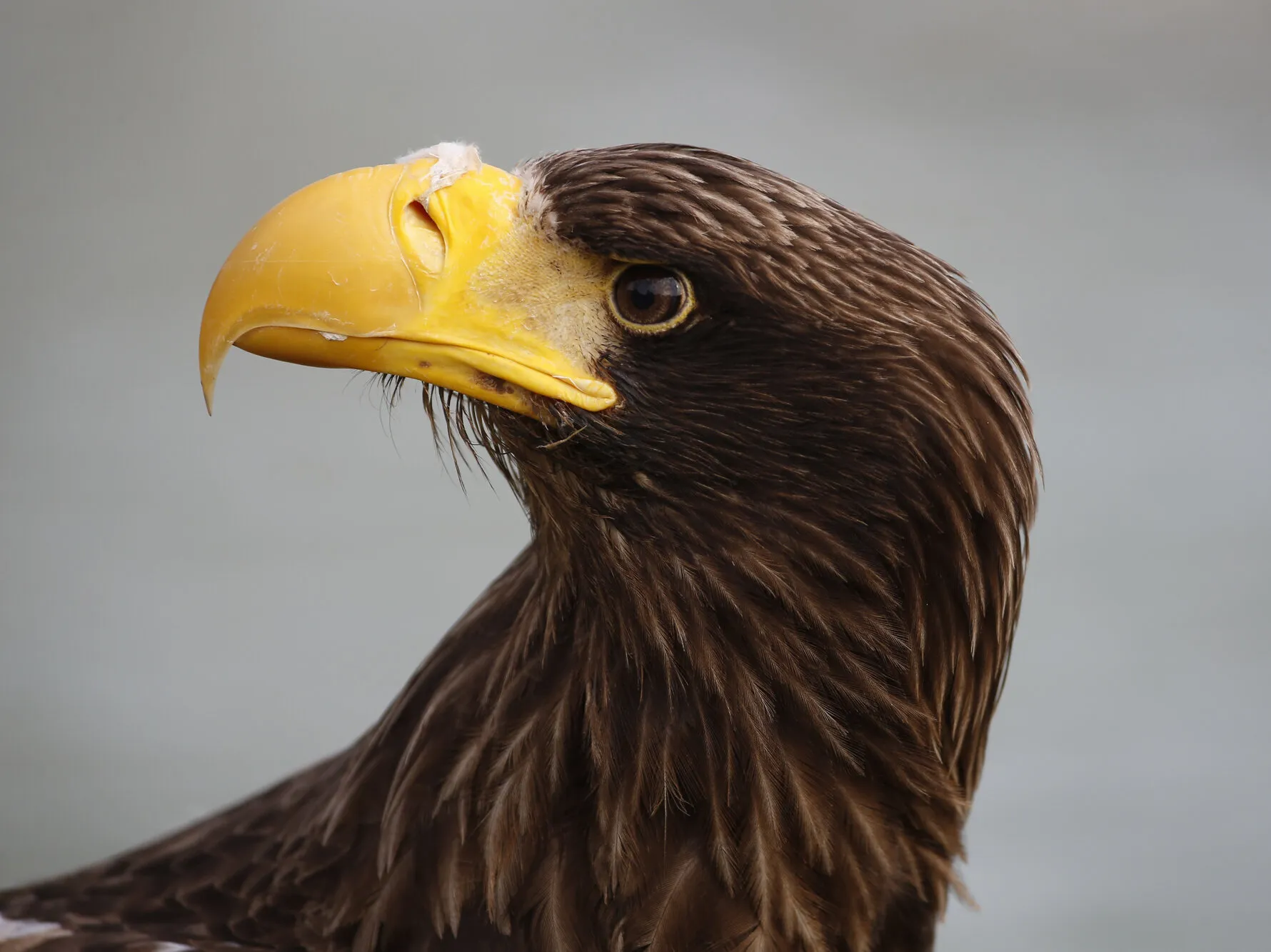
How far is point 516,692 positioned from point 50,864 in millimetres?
2692

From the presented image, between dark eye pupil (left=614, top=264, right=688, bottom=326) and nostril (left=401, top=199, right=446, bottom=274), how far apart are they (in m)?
0.18

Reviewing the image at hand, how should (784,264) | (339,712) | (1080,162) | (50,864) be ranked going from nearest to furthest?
(784,264), (50,864), (339,712), (1080,162)

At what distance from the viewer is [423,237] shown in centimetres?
144

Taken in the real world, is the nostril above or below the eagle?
above

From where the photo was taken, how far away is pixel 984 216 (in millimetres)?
5168

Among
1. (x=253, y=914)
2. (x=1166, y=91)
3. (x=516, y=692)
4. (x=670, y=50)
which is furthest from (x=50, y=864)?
(x=1166, y=91)

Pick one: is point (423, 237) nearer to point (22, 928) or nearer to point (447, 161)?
point (447, 161)

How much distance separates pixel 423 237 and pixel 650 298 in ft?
0.75

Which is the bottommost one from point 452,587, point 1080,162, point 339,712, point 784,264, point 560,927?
point 560,927

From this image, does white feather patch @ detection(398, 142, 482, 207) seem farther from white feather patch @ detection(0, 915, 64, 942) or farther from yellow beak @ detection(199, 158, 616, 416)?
white feather patch @ detection(0, 915, 64, 942)

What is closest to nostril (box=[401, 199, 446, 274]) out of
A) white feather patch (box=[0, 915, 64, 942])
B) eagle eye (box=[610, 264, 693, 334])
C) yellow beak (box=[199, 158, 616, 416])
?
yellow beak (box=[199, 158, 616, 416])

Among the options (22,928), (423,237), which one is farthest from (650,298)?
(22,928)

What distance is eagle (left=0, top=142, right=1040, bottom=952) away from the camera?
144cm

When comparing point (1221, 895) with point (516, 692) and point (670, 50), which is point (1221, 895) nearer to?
point (516, 692)
